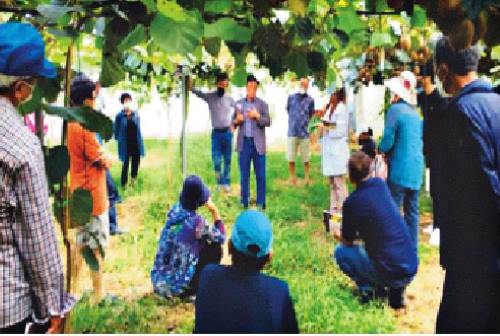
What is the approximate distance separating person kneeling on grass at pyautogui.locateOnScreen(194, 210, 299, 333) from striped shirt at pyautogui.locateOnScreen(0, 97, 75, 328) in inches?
22.2

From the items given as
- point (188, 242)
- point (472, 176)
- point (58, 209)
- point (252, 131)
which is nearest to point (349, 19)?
point (472, 176)

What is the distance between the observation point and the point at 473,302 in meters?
1.96

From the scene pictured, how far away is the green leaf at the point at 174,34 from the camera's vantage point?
1454mm

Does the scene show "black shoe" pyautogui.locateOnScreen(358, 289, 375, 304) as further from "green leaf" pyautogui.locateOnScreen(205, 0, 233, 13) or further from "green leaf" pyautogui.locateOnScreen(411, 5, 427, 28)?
"green leaf" pyautogui.locateOnScreen(205, 0, 233, 13)

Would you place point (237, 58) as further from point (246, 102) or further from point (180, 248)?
point (246, 102)

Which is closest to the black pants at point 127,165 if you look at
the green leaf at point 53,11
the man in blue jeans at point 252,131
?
the man in blue jeans at point 252,131

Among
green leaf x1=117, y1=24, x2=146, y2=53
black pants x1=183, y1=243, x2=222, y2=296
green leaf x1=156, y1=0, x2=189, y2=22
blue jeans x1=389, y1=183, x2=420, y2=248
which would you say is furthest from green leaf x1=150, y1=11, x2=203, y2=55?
blue jeans x1=389, y1=183, x2=420, y2=248

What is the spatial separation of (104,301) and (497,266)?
97.5 inches

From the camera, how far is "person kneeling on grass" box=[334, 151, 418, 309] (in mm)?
3541

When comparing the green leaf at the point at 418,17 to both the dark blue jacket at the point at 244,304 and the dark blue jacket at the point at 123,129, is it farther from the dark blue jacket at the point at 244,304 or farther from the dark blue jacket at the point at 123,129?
the dark blue jacket at the point at 123,129

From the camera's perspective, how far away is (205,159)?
10.8m

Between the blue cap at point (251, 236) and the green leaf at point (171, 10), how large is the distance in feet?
2.86

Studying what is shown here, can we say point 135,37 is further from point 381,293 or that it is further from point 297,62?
point 381,293

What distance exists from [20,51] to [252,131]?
4.79 m
